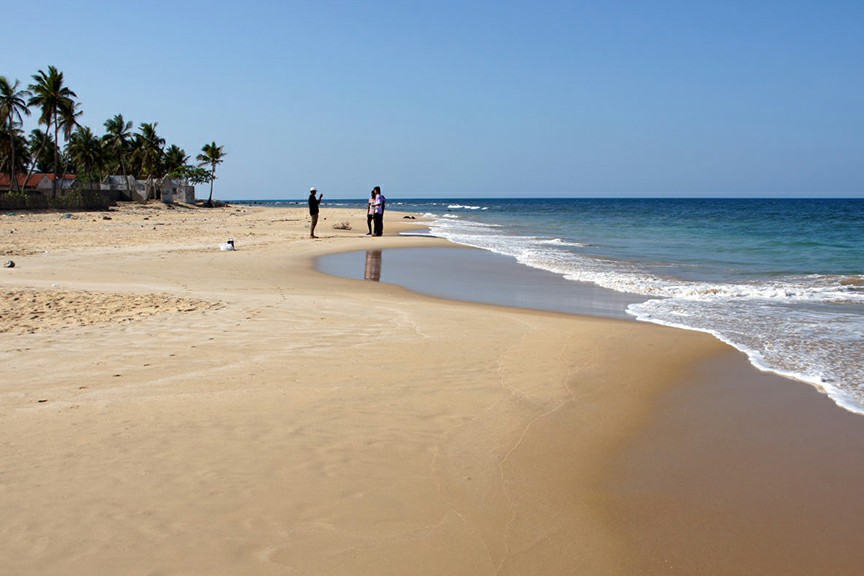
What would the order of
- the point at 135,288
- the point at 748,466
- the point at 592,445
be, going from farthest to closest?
the point at 135,288, the point at 592,445, the point at 748,466

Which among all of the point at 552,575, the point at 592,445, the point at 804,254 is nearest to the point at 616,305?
the point at 592,445

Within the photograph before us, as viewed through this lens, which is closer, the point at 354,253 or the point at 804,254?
the point at 354,253

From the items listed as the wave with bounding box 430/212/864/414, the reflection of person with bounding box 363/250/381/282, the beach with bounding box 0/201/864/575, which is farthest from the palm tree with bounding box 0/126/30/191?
the beach with bounding box 0/201/864/575

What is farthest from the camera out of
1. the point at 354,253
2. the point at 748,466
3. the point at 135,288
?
the point at 354,253

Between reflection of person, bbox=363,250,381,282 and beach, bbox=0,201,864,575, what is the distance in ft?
20.8

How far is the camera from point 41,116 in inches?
2210

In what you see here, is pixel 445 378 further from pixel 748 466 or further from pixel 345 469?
pixel 748 466

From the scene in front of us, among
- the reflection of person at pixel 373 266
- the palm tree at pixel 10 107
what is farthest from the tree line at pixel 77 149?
the reflection of person at pixel 373 266

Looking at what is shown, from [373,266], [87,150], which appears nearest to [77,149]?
[87,150]

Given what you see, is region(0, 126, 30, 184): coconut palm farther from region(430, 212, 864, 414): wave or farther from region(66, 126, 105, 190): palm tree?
region(430, 212, 864, 414): wave

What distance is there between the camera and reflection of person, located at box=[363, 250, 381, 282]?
15.1 meters

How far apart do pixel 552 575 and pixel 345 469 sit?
4.98ft

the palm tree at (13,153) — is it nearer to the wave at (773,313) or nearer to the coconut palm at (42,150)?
the coconut palm at (42,150)

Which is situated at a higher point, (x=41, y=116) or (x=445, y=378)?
(x=41, y=116)
